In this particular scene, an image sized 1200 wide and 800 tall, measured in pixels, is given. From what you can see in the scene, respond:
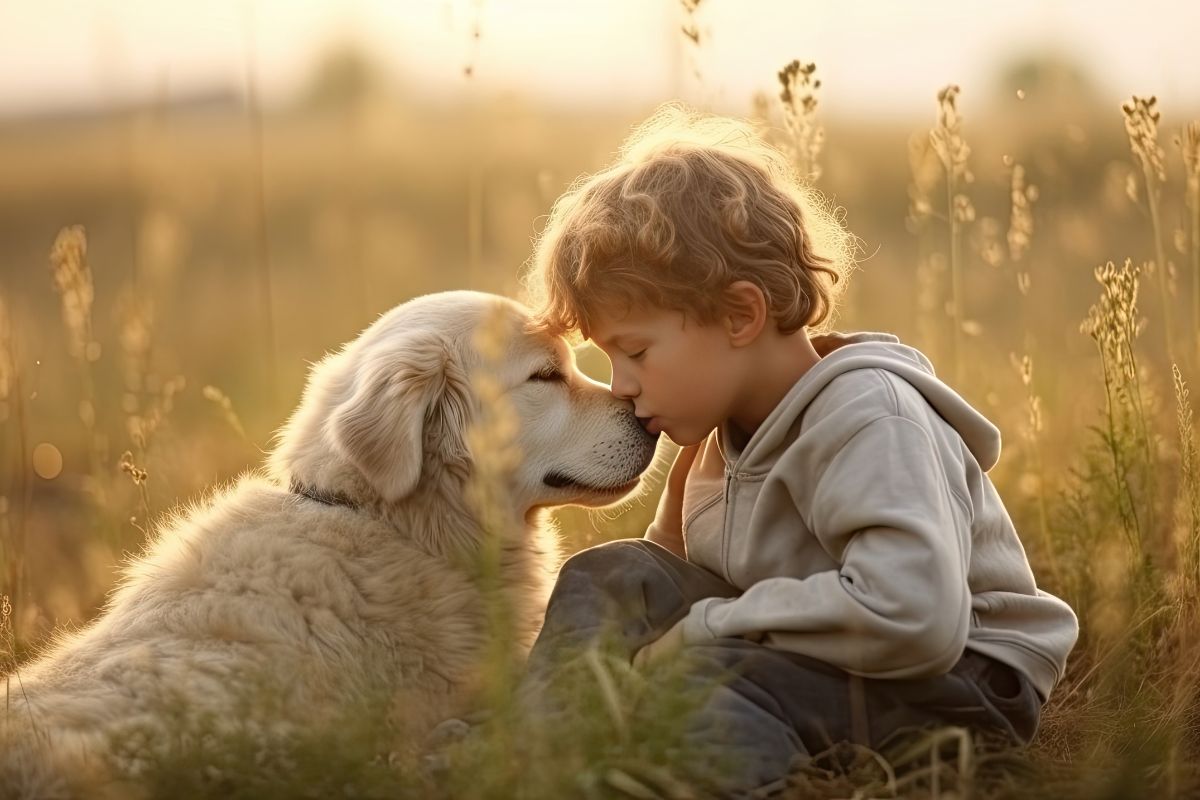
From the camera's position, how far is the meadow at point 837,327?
7.59 ft

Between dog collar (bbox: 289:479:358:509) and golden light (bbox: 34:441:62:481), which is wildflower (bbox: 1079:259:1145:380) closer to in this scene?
dog collar (bbox: 289:479:358:509)

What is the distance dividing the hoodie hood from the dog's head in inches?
16.9

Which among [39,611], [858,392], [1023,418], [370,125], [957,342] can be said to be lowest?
[39,611]

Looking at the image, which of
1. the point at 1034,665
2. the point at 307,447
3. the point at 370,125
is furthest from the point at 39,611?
the point at 1034,665

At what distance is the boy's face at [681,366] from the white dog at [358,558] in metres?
0.18

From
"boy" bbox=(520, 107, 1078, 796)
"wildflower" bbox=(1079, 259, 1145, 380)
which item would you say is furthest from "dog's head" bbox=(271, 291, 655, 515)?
"wildflower" bbox=(1079, 259, 1145, 380)

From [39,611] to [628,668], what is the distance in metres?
2.34

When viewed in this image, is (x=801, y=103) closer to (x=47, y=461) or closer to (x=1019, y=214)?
(x=1019, y=214)

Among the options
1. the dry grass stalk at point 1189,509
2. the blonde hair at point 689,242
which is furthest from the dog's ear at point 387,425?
the dry grass stalk at point 1189,509

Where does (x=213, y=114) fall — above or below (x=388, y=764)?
above

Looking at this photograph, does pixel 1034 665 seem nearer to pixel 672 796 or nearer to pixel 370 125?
pixel 672 796

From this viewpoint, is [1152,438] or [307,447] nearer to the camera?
[307,447]

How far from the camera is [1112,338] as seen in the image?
124 inches

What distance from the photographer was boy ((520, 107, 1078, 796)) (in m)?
2.50
